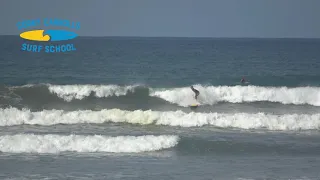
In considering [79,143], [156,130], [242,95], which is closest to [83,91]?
[156,130]

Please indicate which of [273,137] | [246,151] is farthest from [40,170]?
[273,137]

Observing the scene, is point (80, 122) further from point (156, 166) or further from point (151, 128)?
point (156, 166)

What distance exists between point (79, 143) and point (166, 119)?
5.91 meters

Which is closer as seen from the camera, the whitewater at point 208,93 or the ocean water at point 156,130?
the ocean water at point 156,130

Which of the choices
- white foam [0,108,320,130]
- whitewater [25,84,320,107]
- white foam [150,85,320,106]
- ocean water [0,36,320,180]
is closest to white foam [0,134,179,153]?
ocean water [0,36,320,180]

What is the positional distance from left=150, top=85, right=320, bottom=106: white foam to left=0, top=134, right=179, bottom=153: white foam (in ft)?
31.6

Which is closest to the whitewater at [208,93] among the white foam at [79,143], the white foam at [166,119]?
the white foam at [166,119]

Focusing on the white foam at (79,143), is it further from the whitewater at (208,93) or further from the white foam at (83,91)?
the white foam at (83,91)

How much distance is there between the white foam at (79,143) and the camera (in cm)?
1731

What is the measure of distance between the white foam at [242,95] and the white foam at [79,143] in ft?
31.6

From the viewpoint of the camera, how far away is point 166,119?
74.3 ft

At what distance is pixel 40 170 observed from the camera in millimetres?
14766

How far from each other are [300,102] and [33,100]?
1485 centimetres

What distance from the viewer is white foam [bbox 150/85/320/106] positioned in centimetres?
2787
